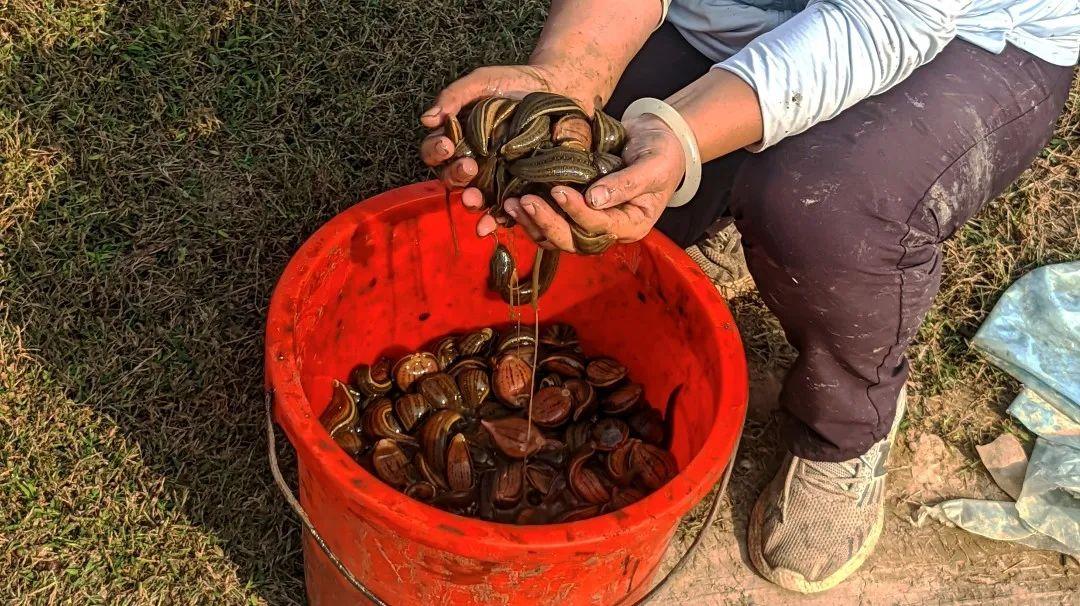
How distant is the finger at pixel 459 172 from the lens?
2133 mm

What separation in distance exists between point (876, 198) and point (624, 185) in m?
0.75

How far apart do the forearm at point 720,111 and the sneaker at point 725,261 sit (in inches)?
57.1

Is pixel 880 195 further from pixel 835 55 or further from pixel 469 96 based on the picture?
pixel 469 96

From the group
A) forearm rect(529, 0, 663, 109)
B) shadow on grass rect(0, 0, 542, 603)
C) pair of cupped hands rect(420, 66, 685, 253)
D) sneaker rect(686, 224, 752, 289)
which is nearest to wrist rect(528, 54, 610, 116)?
forearm rect(529, 0, 663, 109)

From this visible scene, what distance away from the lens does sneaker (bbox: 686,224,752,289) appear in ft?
12.3

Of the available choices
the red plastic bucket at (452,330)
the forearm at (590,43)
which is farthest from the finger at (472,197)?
the forearm at (590,43)

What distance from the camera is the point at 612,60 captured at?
267 centimetres

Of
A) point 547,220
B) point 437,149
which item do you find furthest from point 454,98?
point 547,220

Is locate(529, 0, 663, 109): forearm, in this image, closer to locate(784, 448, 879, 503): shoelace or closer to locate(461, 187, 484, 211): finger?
locate(461, 187, 484, 211): finger

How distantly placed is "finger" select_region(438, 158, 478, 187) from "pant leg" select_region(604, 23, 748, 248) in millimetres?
870

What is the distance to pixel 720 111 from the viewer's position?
226 centimetres

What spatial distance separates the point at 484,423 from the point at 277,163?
1.33m

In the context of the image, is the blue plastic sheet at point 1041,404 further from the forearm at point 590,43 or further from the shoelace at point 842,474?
the forearm at point 590,43

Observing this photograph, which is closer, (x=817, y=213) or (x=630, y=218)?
(x=630, y=218)
